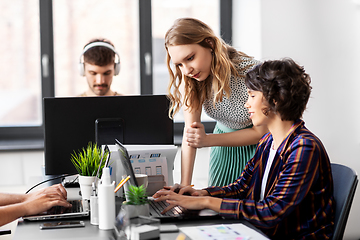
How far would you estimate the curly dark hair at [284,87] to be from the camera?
125 cm

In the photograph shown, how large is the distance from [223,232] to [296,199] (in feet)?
0.87

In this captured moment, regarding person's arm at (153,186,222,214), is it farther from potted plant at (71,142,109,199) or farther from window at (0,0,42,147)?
window at (0,0,42,147)

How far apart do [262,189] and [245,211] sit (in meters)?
0.26

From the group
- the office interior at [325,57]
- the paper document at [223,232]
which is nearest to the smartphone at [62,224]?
the paper document at [223,232]

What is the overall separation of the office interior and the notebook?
1564 mm

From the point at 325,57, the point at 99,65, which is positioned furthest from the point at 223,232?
the point at 325,57

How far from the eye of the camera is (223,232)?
39.7 inches

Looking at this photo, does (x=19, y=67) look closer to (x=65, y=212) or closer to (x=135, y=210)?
(x=65, y=212)

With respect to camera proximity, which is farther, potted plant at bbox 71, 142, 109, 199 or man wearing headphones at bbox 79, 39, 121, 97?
man wearing headphones at bbox 79, 39, 121, 97

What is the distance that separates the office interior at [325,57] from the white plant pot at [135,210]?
193 centimetres

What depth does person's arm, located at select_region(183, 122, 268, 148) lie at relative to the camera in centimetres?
165

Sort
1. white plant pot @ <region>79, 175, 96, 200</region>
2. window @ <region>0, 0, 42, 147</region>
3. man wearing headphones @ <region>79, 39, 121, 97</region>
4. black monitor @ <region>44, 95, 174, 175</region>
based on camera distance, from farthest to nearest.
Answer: window @ <region>0, 0, 42, 147</region> < man wearing headphones @ <region>79, 39, 121, 97</region> < black monitor @ <region>44, 95, 174, 175</region> < white plant pot @ <region>79, 175, 96, 200</region>

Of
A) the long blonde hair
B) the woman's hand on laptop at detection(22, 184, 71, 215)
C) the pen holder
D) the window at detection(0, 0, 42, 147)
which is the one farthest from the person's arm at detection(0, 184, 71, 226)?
the window at detection(0, 0, 42, 147)

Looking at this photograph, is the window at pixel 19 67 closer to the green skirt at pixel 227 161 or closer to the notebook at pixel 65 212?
the green skirt at pixel 227 161
